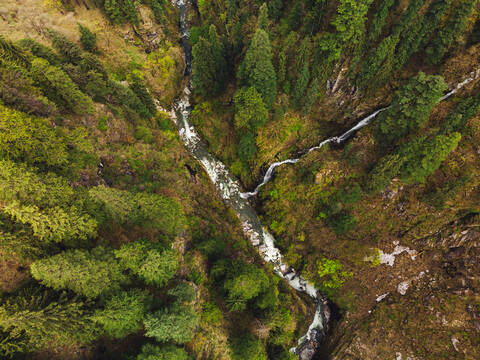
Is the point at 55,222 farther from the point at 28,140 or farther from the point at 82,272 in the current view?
the point at 28,140

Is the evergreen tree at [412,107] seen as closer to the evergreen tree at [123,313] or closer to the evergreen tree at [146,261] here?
the evergreen tree at [146,261]

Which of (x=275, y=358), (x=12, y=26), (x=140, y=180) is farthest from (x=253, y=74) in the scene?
(x=12, y=26)

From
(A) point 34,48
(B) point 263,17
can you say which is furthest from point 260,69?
(A) point 34,48

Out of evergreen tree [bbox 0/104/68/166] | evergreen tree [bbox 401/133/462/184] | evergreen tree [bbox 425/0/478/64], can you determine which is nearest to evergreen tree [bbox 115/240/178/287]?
evergreen tree [bbox 0/104/68/166]

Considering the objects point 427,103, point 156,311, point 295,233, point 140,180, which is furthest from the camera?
point 295,233

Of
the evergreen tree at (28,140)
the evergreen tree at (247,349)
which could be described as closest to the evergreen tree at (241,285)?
the evergreen tree at (247,349)

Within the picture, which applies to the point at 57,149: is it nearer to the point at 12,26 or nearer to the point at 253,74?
the point at 253,74

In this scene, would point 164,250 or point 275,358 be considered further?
point 275,358
